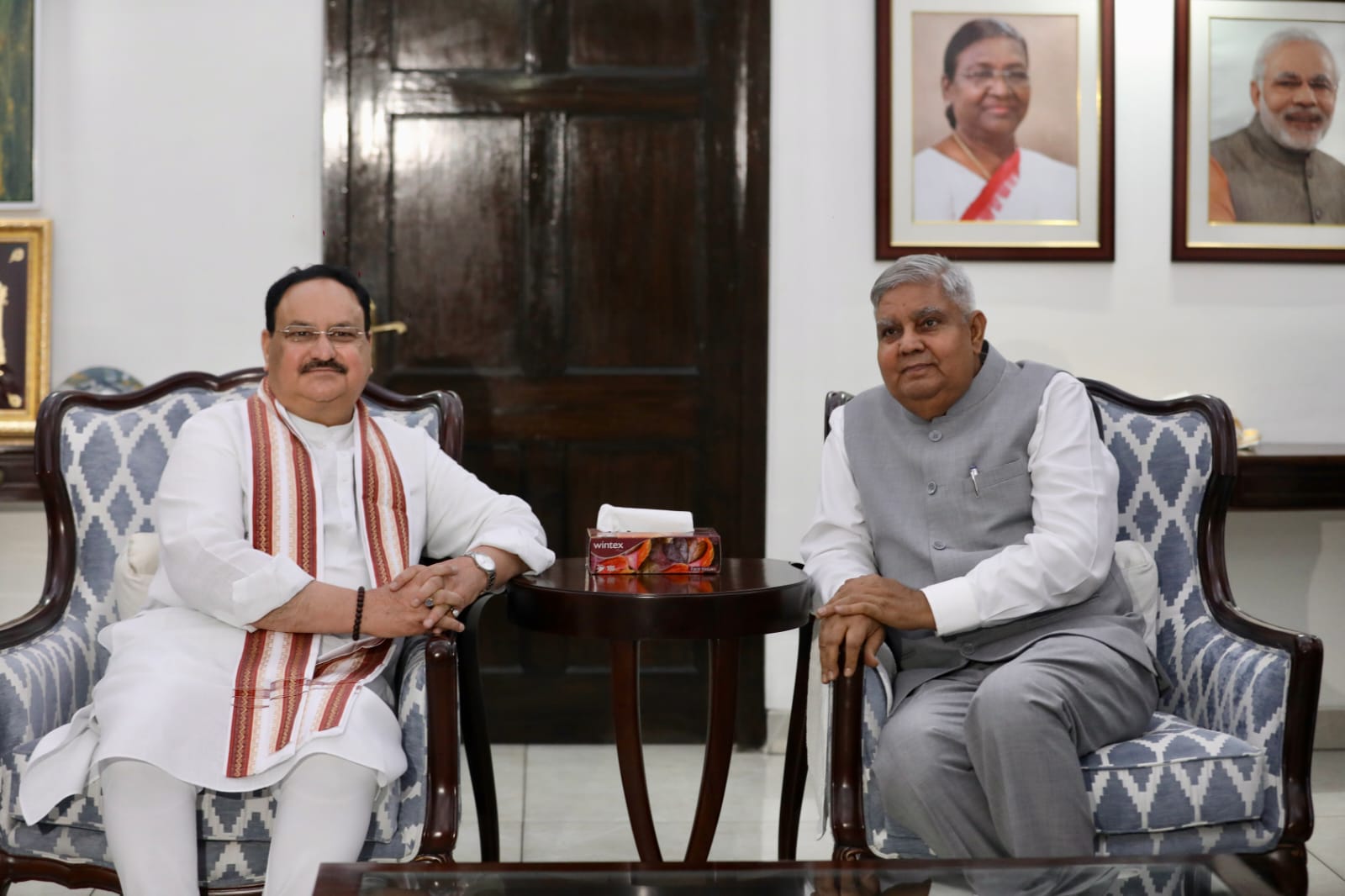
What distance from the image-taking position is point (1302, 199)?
4062 mm

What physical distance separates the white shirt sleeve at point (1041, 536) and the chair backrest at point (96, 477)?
1.29 meters

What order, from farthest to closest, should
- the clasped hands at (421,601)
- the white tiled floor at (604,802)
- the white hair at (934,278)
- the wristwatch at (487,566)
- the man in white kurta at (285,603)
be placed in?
the white tiled floor at (604,802)
the white hair at (934,278)
the wristwatch at (487,566)
the clasped hands at (421,601)
the man in white kurta at (285,603)

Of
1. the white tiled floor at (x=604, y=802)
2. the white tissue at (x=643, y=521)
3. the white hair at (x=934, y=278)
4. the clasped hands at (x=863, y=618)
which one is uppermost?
the white hair at (x=934, y=278)

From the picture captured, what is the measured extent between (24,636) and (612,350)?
6.58ft

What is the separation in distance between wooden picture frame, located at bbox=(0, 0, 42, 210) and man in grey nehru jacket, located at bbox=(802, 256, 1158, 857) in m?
2.59

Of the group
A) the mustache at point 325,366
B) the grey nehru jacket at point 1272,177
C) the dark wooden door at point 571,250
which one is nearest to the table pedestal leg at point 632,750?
the mustache at point 325,366

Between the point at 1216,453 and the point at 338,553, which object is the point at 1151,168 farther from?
the point at 338,553

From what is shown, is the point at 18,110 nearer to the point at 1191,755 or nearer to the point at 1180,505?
the point at 1180,505

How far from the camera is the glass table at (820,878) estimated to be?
5.58 ft

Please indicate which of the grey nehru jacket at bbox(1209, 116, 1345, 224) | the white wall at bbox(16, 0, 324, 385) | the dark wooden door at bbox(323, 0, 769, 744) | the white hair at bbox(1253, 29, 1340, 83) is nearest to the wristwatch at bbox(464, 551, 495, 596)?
the dark wooden door at bbox(323, 0, 769, 744)

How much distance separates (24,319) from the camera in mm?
3883

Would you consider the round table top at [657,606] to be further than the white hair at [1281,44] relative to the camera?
No

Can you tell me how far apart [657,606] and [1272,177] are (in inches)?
107

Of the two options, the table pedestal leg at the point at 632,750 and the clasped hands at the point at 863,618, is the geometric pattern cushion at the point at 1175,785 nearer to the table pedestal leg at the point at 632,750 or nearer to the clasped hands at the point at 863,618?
the clasped hands at the point at 863,618
